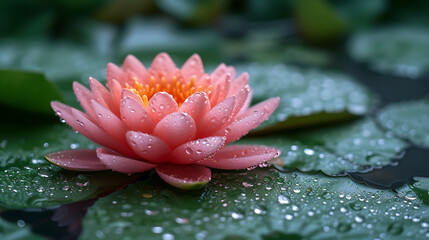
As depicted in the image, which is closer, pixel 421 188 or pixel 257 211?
pixel 257 211

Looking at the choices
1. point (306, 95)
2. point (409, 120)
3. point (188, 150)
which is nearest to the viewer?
point (188, 150)

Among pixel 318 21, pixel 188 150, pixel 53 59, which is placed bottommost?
pixel 188 150

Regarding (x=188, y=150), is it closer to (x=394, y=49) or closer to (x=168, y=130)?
(x=168, y=130)

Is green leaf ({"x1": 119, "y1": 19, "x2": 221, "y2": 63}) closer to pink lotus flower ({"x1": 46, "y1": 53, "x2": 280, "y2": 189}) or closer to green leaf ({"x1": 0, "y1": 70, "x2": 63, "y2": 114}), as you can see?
green leaf ({"x1": 0, "y1": 70, "x2": 63, "y2": 114})

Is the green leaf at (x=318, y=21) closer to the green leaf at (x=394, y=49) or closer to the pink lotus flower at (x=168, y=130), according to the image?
the green leaf at (x=394, y=49)

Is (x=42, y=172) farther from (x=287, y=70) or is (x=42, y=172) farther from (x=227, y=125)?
(x=287, y=70)

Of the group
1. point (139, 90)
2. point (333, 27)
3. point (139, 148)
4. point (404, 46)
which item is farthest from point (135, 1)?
point (139, 148)

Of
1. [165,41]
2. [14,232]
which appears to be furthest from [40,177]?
[165,41]
